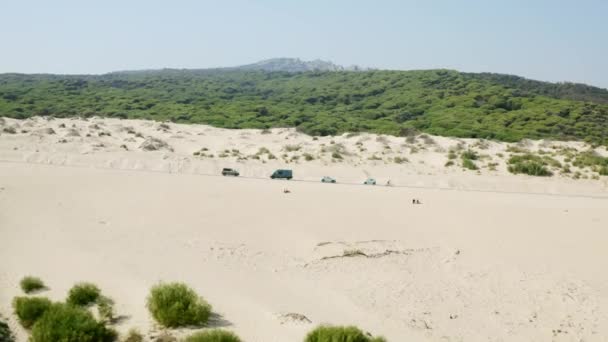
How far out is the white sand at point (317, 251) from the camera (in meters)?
12.5

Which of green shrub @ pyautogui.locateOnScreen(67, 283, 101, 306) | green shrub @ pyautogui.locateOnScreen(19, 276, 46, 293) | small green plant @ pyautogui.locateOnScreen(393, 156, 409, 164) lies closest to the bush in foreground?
green shrub @ pyautogui.locateOnScreen(67, 283, 101, 306)

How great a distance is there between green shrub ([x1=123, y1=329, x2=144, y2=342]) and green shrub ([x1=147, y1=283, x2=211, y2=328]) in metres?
0.64

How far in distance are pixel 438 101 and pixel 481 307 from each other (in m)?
87.8

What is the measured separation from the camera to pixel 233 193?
28422mm

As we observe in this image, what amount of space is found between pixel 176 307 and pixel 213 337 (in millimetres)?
1688

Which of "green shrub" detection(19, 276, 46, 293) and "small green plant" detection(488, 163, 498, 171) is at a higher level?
"small green plant" detection(488, 163, 498, 171)

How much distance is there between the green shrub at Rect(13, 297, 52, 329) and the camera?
1076 cm

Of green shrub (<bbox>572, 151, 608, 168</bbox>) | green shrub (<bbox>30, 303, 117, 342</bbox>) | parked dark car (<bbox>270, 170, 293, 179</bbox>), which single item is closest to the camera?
green shrub (<bbox>30, 303, 117, 342</bbox>)

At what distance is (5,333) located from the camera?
33.2 feet

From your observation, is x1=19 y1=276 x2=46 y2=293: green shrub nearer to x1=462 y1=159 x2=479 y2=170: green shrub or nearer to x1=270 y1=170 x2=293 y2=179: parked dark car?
x1=270 y1=170 x2=293 y2=179: parked dark car

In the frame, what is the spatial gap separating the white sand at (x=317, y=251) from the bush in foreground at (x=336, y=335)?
71 centimetres

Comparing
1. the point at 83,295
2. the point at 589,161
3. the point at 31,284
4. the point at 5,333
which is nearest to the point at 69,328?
the point at 5,333

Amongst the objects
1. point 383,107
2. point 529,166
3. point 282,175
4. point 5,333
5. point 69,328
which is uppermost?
point 383,107

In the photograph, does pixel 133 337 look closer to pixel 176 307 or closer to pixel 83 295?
pixel 176 307
